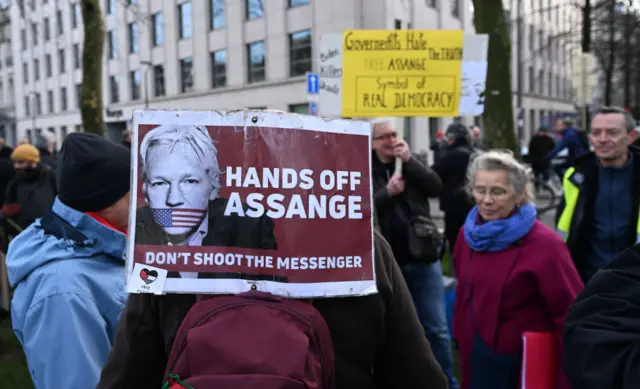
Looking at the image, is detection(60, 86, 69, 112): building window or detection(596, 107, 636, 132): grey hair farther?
detection(60, 86, 69, 112): building window

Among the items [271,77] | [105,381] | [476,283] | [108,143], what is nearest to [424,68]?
[476,283]

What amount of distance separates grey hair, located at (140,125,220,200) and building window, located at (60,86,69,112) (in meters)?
43.0

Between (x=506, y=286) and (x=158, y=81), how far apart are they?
94.2ft

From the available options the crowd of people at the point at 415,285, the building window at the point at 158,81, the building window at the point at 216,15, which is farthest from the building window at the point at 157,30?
the crowd of people at the point at 415,285

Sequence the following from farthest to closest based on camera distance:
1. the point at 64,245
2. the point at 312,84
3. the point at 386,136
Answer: the point at 312,84 → the point at 386,136 → the point at 64,245

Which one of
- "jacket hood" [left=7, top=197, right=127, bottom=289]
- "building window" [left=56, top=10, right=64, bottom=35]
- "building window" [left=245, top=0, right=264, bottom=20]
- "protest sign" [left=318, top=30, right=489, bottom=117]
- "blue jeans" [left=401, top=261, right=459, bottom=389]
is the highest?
"building window" [left=56, top=10, right=64, bottom=35]

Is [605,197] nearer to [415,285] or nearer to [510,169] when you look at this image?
[510,169]

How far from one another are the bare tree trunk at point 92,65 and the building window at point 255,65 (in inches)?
A: 585

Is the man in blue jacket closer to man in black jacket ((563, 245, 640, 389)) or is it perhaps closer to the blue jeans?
man in black jacket ((563, 245, 640, 389))

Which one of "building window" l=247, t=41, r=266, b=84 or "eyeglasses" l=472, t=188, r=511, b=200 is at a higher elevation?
"building window" l=247, t=41, r=266, b=84

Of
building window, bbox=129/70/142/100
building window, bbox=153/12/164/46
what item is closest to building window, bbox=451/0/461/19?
building window, bbox=153/12/164/46

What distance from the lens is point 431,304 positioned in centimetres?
372

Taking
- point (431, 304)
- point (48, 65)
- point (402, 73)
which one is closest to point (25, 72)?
point (48, 65)

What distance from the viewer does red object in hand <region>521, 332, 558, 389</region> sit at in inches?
101
